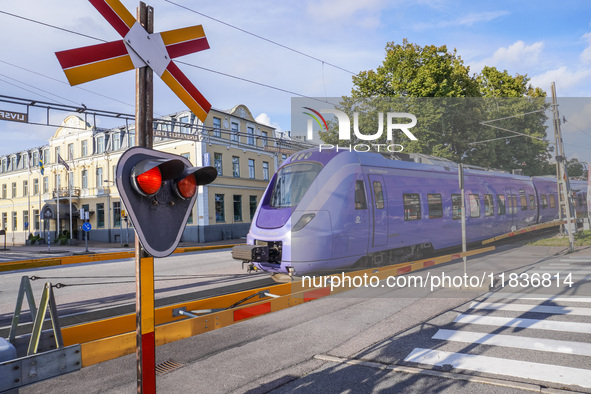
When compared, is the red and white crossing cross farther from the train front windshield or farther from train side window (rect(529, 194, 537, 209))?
train side window (rect(529, 194, 537, 209))

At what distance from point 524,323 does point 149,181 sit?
20.0 feet

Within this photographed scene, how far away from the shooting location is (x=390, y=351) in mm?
5070

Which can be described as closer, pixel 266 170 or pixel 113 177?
pixel 113 177

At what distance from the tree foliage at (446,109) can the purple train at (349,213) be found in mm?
12604

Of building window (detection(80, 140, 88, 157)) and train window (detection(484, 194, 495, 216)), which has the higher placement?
building window (detection(80, 140, 88, 157))

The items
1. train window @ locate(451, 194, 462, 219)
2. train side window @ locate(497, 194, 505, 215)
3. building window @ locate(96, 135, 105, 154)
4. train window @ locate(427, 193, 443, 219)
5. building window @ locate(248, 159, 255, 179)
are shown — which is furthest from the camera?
building window @ locate(96, 135, 105, 154)

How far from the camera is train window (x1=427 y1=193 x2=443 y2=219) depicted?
1195 centimetres

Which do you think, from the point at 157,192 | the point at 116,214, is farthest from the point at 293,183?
the point at 116,214

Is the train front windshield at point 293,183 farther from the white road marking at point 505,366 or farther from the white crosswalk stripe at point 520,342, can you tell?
the white road marking at point 505,366

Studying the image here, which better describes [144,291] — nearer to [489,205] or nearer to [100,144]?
[489,205]

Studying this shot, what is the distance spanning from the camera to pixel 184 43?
3258 millimetres

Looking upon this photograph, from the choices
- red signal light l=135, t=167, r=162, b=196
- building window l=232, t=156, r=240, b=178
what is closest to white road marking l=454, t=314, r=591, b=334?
red signal light l=135, t=167, r=162, b=196

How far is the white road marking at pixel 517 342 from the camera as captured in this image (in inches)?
197

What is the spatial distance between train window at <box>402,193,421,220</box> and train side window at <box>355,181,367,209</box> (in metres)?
1.85
